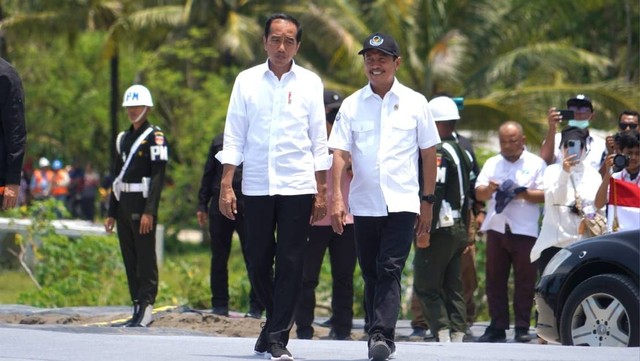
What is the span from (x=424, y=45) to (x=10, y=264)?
49.2 ft

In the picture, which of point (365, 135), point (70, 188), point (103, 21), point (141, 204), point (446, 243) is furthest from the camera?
point (70, 188)

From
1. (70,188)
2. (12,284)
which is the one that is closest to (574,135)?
(12,284)

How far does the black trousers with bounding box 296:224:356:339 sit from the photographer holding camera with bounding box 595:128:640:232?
2223mm

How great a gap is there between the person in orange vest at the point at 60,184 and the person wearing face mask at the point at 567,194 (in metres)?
27.4

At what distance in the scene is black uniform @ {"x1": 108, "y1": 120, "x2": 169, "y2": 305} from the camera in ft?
40.8

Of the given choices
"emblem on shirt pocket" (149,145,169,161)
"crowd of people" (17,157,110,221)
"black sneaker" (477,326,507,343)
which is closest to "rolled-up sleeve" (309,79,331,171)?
"emblem on shirt pocket" (149,145,169,161)

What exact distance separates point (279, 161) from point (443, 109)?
12.4 ft

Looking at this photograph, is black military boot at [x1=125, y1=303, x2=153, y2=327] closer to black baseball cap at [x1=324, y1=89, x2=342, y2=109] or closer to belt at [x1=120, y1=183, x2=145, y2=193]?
belt at [x1=120, y1=183, x2=145, y2=193]

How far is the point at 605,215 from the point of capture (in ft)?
39.3

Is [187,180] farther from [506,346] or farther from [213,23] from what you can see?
[506,346]

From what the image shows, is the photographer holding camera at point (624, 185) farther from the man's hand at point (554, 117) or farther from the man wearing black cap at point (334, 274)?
the man wearing black cap at point (334, 274)

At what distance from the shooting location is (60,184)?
39.1 meters

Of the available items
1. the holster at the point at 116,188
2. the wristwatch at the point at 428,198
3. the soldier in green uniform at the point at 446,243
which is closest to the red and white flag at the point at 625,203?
the soldier in green uniform at the point at 446,243

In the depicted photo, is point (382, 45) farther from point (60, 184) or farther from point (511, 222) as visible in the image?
point (60, 184)
